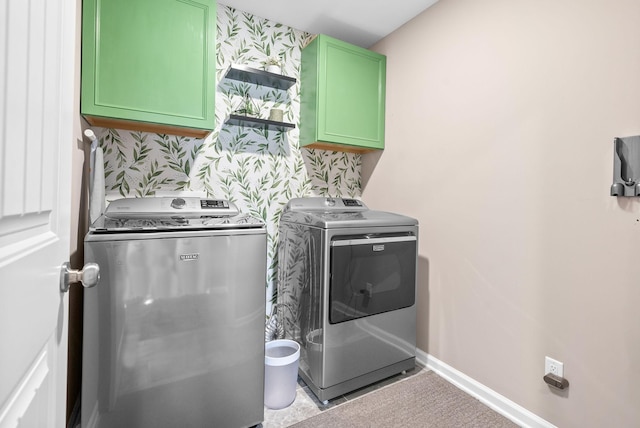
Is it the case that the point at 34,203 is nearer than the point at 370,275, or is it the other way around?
the point at 34,203

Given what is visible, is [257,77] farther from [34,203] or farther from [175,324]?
[34,203]

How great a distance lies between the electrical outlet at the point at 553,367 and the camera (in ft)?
4.87

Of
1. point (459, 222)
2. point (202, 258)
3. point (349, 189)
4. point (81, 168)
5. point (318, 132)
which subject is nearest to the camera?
point (202, 258)

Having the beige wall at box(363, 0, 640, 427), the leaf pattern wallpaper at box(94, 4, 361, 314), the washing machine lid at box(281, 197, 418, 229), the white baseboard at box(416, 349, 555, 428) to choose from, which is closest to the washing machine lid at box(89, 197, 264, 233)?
the leaf pattern wallpaper at box(94, 4, 361, 314)

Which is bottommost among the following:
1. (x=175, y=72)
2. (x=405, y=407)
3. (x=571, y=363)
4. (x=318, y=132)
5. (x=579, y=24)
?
(x=405, y=407)

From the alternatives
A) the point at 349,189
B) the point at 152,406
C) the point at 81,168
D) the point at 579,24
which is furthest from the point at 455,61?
the point at 152,406

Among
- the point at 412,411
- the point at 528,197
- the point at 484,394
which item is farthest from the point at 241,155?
the point at 484,394

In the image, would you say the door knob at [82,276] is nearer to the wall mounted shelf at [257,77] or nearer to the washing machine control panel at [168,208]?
the washing machine control panel at [168,208]

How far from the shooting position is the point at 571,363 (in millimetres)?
1451

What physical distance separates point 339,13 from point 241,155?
1.22 metres

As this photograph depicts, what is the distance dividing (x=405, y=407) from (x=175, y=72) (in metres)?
2.25

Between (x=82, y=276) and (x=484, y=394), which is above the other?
(x=82, y=276)

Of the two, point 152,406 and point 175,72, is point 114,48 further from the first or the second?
point 152,406

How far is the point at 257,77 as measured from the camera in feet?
7.11
